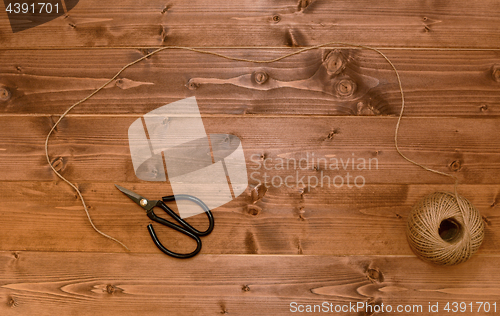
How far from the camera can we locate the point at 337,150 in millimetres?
945

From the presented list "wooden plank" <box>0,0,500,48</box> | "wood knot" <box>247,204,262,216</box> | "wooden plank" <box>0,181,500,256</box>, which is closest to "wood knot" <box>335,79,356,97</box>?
"wooden plank" <box>0,0,500,48</box>

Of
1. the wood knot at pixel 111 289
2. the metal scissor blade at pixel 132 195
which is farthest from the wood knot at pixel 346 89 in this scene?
the wood knot at pixel 111 289

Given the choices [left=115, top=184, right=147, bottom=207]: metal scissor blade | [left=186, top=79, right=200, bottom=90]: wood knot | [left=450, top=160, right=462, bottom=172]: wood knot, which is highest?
[left=186, top=79, right=200, bottom=90]: wood knot

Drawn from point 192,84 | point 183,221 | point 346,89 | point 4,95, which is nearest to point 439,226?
point 346,89

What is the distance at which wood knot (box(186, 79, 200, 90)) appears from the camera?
96 cm

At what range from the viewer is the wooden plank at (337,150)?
3.09 feet

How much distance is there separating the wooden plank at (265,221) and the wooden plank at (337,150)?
4 cm

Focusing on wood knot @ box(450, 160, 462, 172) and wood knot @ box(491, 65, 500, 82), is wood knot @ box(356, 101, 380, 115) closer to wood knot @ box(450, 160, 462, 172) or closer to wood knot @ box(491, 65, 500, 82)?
wood knot @ box(450, 160, 462, 172)

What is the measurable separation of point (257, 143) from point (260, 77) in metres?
0.20

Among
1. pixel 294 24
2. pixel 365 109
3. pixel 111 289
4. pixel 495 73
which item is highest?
pixel 294 24

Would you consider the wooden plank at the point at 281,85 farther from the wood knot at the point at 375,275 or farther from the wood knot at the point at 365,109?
the wood knot at the point at 375,275

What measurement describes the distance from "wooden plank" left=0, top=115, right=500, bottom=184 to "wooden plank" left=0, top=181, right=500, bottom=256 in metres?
0.04

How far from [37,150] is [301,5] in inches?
36.1

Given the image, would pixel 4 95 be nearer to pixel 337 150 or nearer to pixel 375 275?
pixel 337 150
